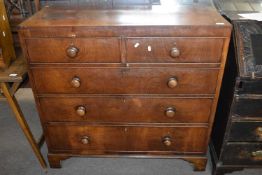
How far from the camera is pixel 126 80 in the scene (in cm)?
133

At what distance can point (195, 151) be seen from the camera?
161 centimetres

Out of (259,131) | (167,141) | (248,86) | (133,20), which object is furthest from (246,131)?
(133,20)

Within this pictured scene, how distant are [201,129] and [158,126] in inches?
10.0

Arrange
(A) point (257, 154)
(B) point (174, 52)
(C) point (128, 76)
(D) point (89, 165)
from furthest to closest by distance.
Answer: (D) point (89, 165), (A) point (257, 154), (C) point (128, 76), (B) point (174, 52)

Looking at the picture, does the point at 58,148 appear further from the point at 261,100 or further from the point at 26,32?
the point at 261,100

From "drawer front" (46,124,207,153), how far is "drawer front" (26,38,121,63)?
17.8 inches

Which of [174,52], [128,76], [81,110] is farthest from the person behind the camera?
[81,110]

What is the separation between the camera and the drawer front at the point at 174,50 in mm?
1200

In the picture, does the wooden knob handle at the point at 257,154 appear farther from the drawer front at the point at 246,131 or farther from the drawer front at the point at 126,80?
the drawer front at the point at 126,80

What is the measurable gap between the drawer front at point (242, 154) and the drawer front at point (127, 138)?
0.47 ft

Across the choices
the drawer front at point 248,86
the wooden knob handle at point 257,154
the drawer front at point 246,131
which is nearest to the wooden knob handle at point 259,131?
the drawer front at point 246,131

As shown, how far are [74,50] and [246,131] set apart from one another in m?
1.04

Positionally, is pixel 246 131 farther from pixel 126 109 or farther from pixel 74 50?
pixel 74 50

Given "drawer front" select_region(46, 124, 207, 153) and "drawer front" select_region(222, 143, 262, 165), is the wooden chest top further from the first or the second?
"drawer front" select_region(222, 143, 262, 165)
